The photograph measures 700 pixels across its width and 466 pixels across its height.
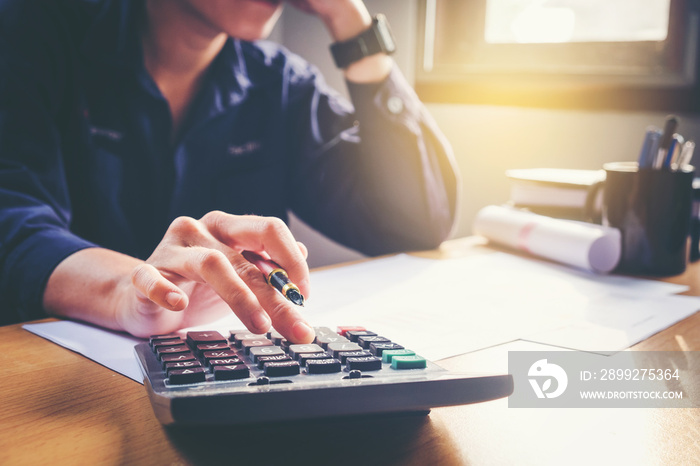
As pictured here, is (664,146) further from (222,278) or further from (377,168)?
(222,278)

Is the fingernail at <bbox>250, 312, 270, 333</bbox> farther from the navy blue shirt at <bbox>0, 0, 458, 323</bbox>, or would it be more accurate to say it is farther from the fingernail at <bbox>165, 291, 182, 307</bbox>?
the navy blue shirt at <bbox>0, 0, 458, 323</bbox>

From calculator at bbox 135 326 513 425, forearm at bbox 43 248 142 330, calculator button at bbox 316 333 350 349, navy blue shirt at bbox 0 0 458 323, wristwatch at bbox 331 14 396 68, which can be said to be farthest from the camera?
wristwatch at bbox 331 14 396 68

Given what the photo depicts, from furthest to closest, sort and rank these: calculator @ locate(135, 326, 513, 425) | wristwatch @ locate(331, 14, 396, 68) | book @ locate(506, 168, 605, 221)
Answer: wristwatch @ locate(331, 14, 396, 68), book @ locate(506, 168, 605, 221), calculator @ locate(135, 326, 513, 425)

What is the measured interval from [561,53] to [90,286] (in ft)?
3.26

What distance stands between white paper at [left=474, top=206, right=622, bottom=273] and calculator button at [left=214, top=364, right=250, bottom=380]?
566 mm

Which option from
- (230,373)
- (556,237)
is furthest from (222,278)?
(556,237)

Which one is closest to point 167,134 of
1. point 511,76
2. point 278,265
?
point 278,265

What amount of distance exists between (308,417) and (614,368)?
25cm

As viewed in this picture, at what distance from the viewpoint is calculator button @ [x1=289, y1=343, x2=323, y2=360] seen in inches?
14.5

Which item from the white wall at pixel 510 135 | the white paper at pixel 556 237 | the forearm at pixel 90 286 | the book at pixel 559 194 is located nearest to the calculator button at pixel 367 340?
the forearm at pixel 90 286

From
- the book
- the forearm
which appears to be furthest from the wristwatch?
the forearm

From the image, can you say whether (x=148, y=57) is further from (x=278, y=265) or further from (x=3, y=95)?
(x=278, y=265)

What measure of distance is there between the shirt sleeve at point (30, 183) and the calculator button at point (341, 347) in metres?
0.35

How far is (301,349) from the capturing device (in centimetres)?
38
